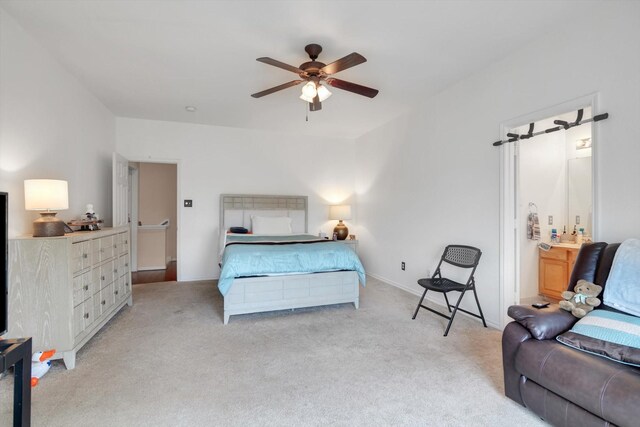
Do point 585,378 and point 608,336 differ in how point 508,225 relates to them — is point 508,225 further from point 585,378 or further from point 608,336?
point 585,378

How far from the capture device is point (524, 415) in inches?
67.5

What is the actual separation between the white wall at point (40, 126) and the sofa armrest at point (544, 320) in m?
3.66

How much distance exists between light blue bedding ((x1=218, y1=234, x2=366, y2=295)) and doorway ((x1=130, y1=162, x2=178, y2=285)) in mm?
2917

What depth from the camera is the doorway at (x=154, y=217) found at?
5.63 m

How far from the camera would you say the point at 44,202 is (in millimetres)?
2273

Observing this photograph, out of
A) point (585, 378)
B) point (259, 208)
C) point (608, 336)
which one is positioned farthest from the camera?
point (259, 208)

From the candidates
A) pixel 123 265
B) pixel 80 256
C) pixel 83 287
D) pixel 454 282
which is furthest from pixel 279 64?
pixel 123 265

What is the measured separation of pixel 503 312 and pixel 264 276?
244 centimetres

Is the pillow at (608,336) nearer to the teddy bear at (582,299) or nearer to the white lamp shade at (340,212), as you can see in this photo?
the teddy bear at (582,299)

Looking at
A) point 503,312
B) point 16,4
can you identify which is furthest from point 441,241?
point 16,4

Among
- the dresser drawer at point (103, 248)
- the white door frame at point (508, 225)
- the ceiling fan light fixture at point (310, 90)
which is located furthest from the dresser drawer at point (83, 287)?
the white door frame at point (508, 225)

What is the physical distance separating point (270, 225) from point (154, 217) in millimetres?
2905

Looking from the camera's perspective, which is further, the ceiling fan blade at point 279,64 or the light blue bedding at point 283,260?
the light blue bedding at point 283,260

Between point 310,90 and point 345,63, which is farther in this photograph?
point 310,90
